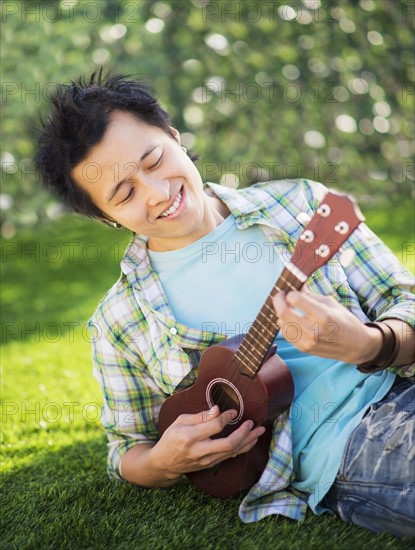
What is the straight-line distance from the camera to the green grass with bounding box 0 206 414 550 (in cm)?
191

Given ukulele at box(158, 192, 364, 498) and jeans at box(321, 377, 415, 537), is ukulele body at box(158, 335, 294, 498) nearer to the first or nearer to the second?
ukulele at box(158, 192, 364, 498)

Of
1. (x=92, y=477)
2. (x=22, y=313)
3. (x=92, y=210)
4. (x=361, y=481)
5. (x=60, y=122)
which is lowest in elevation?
(x=22, y=313)

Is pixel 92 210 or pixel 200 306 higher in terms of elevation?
pixel 92 210

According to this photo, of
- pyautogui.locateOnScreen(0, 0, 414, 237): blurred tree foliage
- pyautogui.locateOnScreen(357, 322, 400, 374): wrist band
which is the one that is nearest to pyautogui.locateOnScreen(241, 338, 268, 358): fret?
pyautogui.locateOnScreen(357, 322, 400, 374): wrist band

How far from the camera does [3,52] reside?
493 centimetres

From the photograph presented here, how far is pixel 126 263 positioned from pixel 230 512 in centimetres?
75

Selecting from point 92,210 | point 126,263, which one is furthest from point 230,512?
point 92,210

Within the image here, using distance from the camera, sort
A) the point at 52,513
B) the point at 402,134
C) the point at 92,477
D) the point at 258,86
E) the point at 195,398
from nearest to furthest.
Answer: the point at 195,398
the point at 52,513
the point at 92,477
the point at 258,86
the point at 402,134

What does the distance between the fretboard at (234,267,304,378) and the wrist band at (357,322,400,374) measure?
214mm

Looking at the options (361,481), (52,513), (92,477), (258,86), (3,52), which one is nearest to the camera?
(361,481)

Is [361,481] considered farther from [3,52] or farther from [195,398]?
[3,52]

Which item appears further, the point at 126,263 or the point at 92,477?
the point at 92,477

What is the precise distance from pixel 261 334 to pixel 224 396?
26 centimetres

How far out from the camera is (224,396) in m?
1.96
